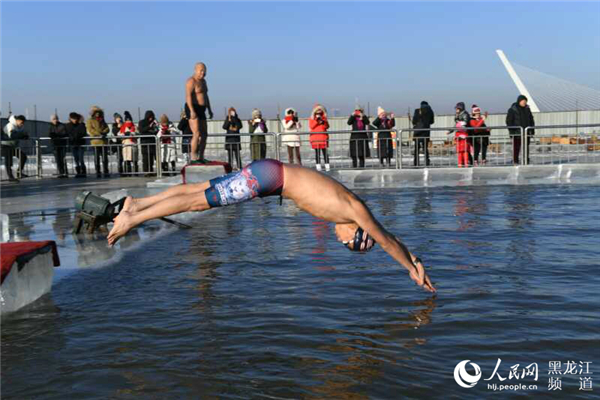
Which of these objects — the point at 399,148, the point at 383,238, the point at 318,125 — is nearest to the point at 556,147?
the point at 399,148

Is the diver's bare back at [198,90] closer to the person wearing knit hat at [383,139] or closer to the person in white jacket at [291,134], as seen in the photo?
the person in white jacket at [291,134]

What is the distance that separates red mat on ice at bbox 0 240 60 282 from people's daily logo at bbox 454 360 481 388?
342 cm

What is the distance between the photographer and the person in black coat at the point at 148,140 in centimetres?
2158

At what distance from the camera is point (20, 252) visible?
615 cm

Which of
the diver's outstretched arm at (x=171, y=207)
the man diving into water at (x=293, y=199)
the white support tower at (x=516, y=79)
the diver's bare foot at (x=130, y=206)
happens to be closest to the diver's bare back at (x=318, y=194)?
the man diving into water at (x=293, y=199)

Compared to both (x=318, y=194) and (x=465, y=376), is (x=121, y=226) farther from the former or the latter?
(x=465, y=376)

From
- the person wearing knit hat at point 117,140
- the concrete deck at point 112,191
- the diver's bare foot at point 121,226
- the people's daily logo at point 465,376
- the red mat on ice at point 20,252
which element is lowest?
the people's daily logo at point 465,376

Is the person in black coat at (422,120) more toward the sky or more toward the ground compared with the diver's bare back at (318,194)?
more toward the sky

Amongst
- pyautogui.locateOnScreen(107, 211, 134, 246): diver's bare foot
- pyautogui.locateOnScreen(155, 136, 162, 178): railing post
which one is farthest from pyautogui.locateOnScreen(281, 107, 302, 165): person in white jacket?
pyautogui.locateOnScreen(107, 211, 134, 246): diver's bare foot

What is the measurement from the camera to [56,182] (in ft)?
66.4

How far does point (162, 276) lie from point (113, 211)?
7.58ft

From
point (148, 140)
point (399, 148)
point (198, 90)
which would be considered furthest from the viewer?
point (148, 140)

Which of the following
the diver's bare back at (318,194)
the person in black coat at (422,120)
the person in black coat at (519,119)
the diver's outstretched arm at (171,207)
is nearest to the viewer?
the diver's bare back at (318,194)

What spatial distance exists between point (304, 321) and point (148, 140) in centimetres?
1651
